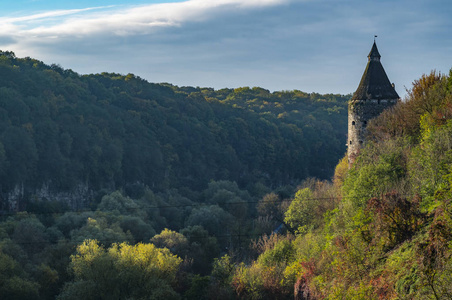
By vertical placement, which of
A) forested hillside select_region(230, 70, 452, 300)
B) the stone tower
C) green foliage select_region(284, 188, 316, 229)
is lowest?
green foliage select_region(284, 188, 316, 229)

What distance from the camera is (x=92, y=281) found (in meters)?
32.6

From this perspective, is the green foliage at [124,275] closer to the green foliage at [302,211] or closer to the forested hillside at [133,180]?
the forested hillside at [133,180]

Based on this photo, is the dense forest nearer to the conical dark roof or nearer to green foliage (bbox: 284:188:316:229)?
green foliage (bbox: 284:188:316:229)

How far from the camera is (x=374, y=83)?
33938 millimetres

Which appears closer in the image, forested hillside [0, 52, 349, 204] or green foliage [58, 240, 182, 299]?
green foliage [58, 240, 182, 299]

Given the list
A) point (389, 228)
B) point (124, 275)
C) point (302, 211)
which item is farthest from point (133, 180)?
point (389, 228)

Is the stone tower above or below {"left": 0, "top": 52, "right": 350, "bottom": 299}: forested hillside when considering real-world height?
above

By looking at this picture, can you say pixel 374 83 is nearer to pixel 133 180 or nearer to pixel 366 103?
pixel 366 103

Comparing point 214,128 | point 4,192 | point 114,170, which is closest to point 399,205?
point 4,192

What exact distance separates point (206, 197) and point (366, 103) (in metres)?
42.4

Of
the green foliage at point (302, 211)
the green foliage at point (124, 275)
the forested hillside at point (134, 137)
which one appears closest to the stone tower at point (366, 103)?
the green foliage at point (302, 211)

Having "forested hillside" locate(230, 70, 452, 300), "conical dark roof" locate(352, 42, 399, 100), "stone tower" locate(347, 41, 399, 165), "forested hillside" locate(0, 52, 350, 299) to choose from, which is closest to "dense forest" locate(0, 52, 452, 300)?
"forested hillside" locate(230, 70, 452, 300)

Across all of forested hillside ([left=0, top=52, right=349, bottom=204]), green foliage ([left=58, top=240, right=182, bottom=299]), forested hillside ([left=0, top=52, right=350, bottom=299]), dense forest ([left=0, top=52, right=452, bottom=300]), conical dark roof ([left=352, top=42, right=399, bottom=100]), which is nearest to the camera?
dense forest ([left=0, top=52, right=452, bottom=300])

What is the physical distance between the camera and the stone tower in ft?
109
